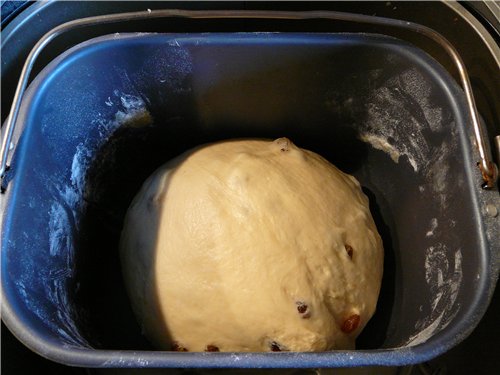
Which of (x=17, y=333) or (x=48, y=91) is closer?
(x=17, y=333)

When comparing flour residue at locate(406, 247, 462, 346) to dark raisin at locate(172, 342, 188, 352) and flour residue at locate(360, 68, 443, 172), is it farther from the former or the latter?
dark raisin at locate(172, 342, 188, 352)

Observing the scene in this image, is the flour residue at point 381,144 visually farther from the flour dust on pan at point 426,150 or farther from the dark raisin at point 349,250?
the dark raisin at point 349,250

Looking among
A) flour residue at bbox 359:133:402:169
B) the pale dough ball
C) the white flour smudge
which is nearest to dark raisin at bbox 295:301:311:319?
the pale dough ball

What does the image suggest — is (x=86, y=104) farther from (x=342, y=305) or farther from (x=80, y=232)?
(x=342, y=305)

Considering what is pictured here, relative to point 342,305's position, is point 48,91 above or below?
above

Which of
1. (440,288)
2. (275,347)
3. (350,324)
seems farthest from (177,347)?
(440,288)

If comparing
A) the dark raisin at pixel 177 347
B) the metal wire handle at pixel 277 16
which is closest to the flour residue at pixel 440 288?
the metal wire handle at pixel 277 16

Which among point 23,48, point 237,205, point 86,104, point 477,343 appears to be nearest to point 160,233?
point 237,205
